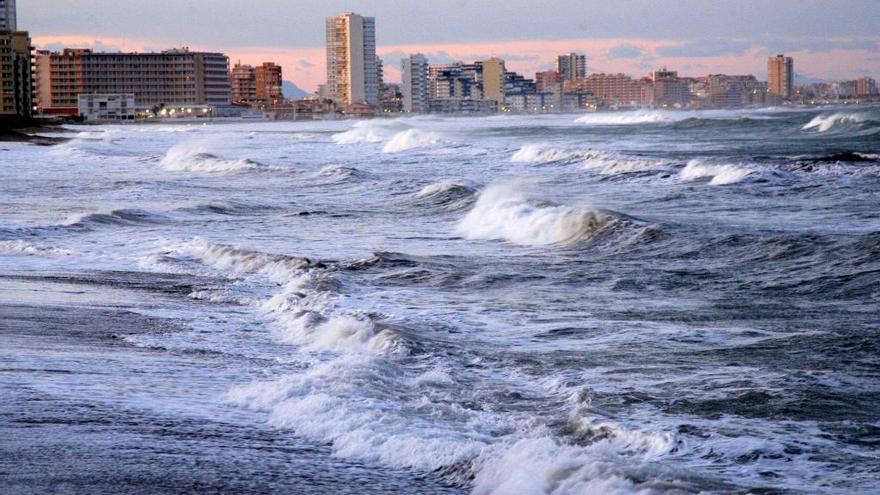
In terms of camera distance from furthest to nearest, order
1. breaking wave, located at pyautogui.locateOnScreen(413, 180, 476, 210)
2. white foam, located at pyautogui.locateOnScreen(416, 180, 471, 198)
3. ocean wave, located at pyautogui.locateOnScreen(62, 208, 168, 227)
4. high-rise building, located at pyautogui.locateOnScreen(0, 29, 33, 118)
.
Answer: high-rise building, located at pyautogui.locateOnScreen(0, 29, 33, 118) → white foam, located at pyautogui.locateOnScreen(416, 180, 471, 198) → breaking wave, located at pyautogui.locateOnScreen(413, 180, 476, 210) → ocean wave, located at pyautogui.locateOnScreen(62, 208, 168, 227)

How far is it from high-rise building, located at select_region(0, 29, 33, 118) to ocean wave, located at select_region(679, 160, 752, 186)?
111416 millimetres

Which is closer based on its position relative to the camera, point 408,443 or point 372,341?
point 408,443

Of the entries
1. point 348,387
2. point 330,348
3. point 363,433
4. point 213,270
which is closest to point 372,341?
point 330,348

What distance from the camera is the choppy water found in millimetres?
6652

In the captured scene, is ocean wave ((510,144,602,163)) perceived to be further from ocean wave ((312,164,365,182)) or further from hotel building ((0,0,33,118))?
hotel building ((0,0,33,118))

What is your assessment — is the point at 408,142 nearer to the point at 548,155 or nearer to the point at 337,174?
the point at 548,155

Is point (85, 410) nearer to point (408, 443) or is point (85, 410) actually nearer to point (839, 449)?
point (408, 443)

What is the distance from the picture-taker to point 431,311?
1227cm

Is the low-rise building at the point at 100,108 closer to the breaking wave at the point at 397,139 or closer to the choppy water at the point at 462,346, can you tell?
the breaking wave at the point at 397,139

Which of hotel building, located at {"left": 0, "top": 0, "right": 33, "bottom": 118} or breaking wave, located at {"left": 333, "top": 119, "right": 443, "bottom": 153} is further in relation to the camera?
hotel building, located at {"left": 0, "top": 0, "right": 33, "bottom": 118}

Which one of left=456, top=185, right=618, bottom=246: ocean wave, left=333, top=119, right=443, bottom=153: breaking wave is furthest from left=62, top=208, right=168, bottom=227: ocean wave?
left=333, top=119, right=443, bottom=153: breaking wave

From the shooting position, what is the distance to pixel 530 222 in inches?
830

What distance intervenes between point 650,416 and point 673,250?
9575mm

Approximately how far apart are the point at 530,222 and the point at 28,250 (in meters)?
8.29
